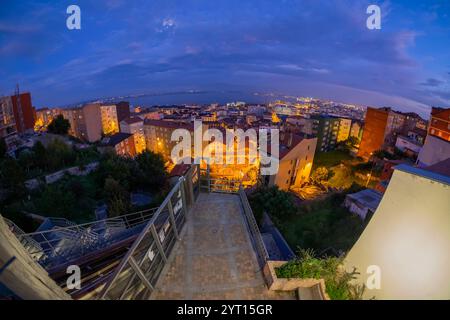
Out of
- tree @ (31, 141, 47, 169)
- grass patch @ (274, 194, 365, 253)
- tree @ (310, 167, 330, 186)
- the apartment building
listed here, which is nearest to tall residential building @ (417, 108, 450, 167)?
tree @ (310, 167, 330, 186)

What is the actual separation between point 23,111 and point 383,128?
51384 millimetres

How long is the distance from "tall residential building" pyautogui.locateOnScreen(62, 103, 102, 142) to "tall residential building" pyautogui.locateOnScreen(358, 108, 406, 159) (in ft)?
159

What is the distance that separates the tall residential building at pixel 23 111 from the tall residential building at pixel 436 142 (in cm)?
4579

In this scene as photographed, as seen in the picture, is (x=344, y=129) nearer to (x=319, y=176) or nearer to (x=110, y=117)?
(x=319, y=176)

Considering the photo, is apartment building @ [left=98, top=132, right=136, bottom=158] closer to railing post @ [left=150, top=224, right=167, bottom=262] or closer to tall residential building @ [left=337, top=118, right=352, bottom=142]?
railing post @ [left=150, top=224, right=167, bottom=262]

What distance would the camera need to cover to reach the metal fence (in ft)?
9.45

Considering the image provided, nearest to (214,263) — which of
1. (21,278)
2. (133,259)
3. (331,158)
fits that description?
(133,259)

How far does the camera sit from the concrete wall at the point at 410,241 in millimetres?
3010

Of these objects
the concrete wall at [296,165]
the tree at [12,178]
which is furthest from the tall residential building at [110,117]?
the concrete wall at [296,165]

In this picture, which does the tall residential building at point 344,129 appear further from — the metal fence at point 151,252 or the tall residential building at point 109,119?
the tall residential building at point 109,119

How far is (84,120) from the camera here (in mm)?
41469

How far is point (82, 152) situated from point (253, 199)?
842 inches
